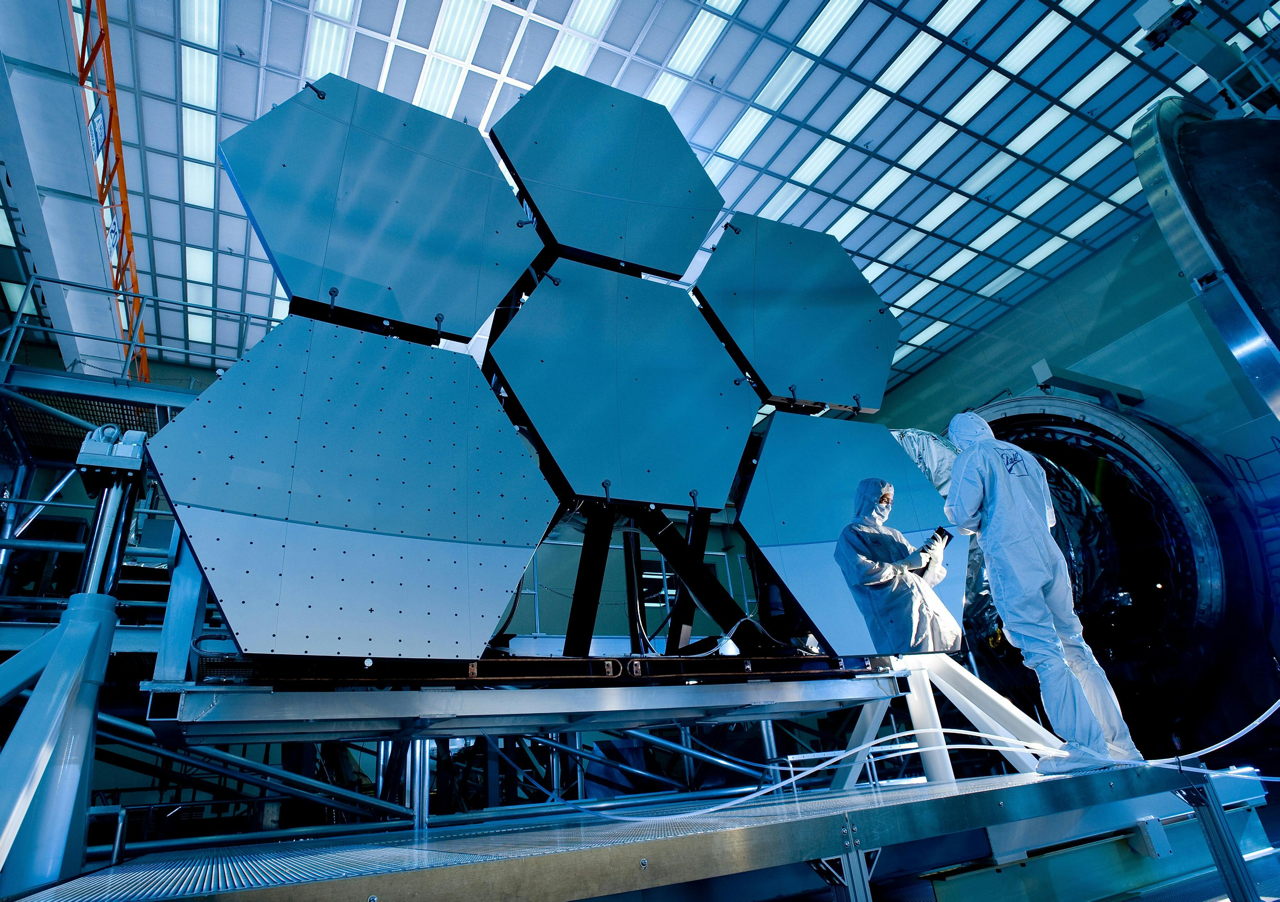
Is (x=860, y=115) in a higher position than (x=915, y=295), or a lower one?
higher

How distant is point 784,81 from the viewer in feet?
30.4

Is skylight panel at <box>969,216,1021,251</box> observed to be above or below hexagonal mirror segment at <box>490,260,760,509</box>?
above

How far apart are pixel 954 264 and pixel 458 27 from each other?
924cm

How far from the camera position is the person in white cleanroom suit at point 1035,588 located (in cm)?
315

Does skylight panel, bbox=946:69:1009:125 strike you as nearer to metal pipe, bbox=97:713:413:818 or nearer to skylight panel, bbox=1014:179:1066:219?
skylight panel, bbox=1014:179:1066:219

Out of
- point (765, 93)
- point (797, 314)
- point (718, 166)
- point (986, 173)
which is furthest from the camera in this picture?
point (986, 173)

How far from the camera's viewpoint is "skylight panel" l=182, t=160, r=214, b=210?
939 cm

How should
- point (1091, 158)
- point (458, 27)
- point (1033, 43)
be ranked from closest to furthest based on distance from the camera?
1. point (458, 27)
2. point (1033, 43)
3. point (1091, 158)

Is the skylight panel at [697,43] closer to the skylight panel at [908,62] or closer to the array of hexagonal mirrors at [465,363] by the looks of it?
the skylight panel at [908,62]

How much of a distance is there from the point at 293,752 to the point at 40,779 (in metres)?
5.76

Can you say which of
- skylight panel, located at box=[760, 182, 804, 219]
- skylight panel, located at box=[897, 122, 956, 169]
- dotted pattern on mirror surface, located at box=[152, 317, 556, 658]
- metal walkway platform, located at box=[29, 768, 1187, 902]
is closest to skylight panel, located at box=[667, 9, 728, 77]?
skylight panel, located at box=[760, 182, 804, 219]

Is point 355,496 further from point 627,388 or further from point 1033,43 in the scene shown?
point 1033,43

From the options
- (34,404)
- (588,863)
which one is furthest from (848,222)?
(588,863)

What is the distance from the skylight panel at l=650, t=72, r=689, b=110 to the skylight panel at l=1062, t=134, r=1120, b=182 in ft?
21.4
